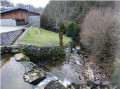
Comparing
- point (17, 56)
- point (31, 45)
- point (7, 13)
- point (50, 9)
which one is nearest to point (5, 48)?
point (17, 56)

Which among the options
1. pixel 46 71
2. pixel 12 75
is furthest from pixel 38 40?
pixel 12 75

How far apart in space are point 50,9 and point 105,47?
45.7 feet

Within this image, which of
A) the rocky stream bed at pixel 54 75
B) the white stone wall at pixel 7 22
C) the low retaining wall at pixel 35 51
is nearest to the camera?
the rocky stream bed at pixel 54 75

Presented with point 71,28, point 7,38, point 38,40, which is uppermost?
point 71,28

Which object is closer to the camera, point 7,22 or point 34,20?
point 7,22

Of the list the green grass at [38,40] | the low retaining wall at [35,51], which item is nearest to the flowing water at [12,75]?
the low retaining wall at [35,51]

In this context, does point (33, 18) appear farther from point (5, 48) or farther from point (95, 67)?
point (95, 67)

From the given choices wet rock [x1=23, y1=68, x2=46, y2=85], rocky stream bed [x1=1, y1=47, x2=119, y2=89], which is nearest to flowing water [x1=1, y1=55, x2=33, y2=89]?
rocky stream bed [x1=1, y1=47, x2=119, y2=89]

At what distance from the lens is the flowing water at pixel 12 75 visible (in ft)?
13.5

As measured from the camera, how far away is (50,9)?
1736 centimetres

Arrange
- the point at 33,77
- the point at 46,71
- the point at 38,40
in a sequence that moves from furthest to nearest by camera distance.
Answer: the point at 38,40 < the point at 46,71 < the point at 33,77

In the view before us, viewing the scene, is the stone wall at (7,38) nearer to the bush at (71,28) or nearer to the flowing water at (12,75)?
the flowing water at (12,75)

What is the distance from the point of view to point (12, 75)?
4.73m

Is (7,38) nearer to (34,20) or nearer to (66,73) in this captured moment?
(66,73)
